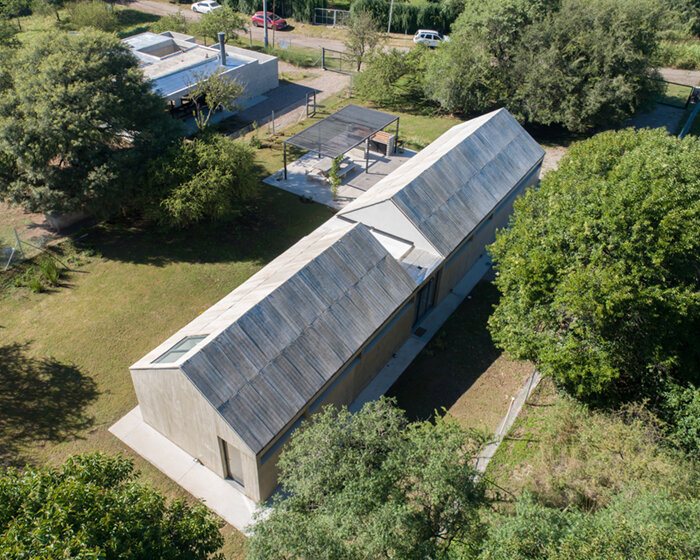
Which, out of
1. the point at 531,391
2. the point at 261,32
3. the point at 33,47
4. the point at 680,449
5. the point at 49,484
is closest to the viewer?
the point at 49,484

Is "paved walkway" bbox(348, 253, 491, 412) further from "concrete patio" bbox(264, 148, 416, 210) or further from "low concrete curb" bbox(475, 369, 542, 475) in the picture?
"concrete patio" bbox(264, 148, 416, 210)

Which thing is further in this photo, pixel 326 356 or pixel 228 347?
pixel 326 356

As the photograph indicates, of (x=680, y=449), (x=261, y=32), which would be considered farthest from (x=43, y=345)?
(x=261, y=32)

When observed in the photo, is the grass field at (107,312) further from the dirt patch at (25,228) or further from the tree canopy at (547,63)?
the tree canopy at (547,63)

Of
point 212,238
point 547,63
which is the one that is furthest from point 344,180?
point 547,63

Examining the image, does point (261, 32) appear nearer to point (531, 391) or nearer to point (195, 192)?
point (195, 192)

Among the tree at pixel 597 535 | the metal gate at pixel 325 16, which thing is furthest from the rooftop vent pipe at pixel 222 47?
the tree at pixel 597 535

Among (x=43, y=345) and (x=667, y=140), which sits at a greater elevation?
(x=667, y=140)

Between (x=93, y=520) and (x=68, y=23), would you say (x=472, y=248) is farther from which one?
(x=68, y=23)
